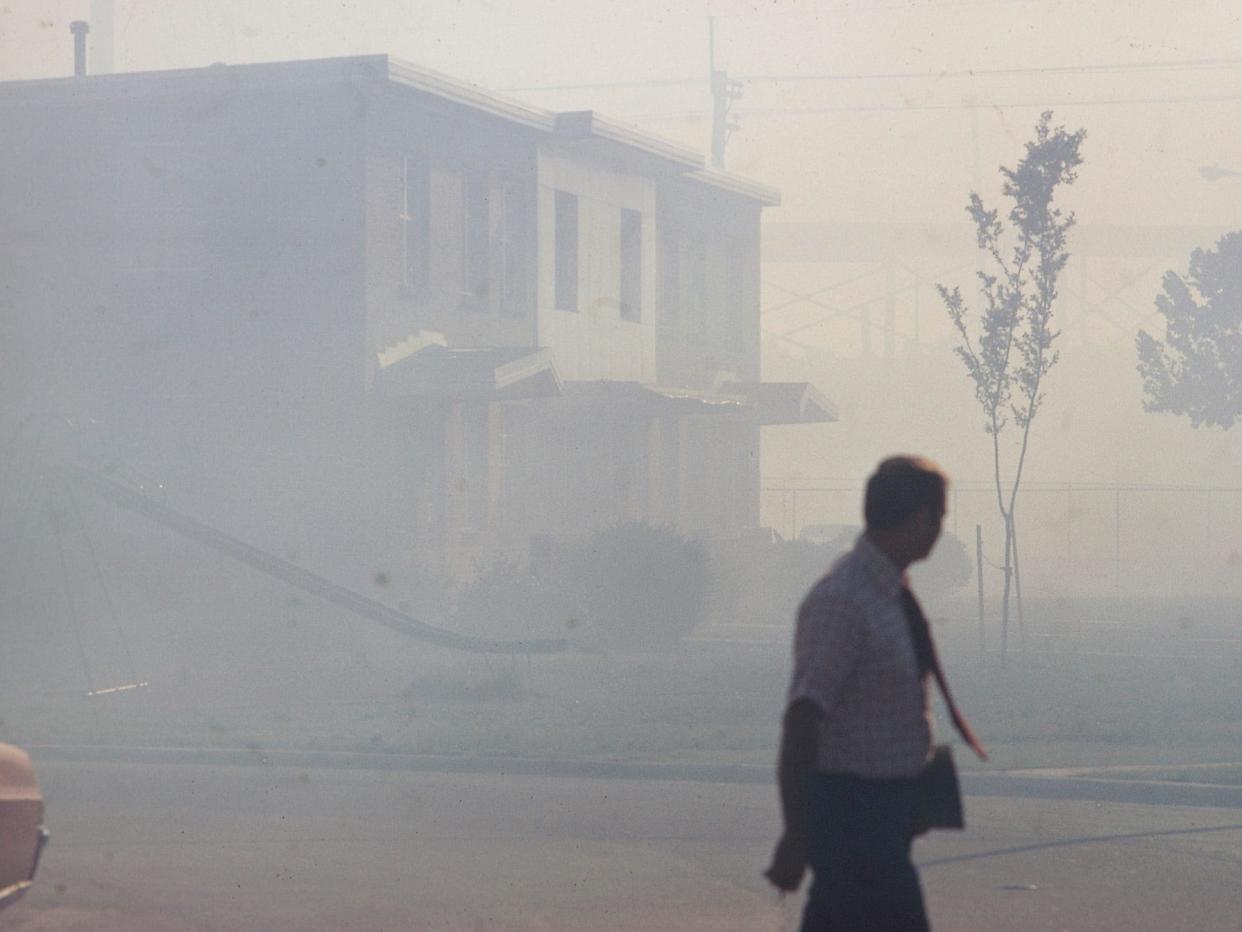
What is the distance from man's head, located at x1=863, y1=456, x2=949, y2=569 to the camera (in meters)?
5.03

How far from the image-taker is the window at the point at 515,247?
30.4 meters

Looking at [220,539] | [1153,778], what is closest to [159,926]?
[1153,778]

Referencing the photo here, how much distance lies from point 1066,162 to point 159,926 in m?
16.7

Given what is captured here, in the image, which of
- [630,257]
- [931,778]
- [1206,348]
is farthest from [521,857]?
[1206,348]

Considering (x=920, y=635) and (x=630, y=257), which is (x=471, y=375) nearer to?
(x=630, y=257)

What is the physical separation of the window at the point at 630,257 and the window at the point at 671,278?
3.07 metres

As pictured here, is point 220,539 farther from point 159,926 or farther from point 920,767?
point 920,767

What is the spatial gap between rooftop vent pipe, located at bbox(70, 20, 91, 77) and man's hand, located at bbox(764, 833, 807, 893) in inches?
1158

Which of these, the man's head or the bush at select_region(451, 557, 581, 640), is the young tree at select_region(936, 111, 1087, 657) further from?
the man's head

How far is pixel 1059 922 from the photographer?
342 inches

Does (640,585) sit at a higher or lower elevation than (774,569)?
higher

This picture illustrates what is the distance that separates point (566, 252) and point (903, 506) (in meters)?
27.6

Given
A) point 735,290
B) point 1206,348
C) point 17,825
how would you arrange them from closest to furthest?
point 17,825, point 735,290, point 1206,348

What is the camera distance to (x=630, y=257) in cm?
3503
